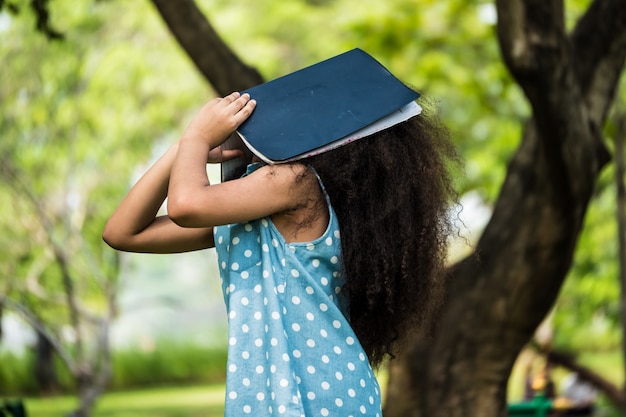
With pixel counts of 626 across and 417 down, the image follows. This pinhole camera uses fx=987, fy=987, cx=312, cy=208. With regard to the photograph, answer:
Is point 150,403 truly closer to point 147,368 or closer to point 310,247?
point 147,368

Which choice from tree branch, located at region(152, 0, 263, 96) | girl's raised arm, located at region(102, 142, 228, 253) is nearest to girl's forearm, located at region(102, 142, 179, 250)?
girl's raised arm, located at region(102, 142, 228, 253)

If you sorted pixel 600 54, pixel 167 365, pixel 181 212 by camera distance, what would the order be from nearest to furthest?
pixel 181 212 < pixel 600 54 < pixel 167 365

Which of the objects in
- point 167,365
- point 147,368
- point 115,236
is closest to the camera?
point 115,236

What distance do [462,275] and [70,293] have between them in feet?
17.5

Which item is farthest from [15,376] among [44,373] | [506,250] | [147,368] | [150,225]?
[150,225]

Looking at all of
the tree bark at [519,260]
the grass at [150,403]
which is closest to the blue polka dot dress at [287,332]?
the tree bark at [519,260]

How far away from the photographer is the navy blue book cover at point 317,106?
183cm

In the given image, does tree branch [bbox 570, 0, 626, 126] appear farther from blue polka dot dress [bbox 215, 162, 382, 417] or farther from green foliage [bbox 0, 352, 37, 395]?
green foliage [bbox 0, 352, 37, 395]

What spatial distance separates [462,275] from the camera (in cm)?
448

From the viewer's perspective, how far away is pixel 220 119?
6.08 feet

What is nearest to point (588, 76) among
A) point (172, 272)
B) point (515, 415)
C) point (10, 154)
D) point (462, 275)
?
point (462, 275)

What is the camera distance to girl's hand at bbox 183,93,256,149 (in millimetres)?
1849

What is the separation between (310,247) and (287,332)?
17 centimetres

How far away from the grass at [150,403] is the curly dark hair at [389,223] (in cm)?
1212
